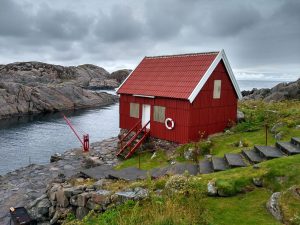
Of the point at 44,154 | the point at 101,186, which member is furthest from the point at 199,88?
the point at 44,154

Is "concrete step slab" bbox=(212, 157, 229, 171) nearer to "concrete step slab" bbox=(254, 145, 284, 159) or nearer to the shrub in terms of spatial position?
"concrete step slab" bbox=(254, 145, 284, 159)

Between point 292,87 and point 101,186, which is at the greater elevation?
point 292,87

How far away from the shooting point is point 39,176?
23.9 metres

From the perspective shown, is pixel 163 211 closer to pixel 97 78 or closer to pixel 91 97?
pixel 91 97

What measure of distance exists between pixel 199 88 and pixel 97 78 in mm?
143991

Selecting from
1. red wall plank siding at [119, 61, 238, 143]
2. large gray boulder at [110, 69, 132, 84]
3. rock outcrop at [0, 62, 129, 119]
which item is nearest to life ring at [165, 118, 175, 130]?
red wall plank siding at [119, 61, 238, 143]

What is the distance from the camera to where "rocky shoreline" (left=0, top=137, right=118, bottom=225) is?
19.3 m

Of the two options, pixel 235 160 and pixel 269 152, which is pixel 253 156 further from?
pixel 235 160

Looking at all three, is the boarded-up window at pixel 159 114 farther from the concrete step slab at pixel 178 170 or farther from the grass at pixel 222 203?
the grass at pixel 222 203

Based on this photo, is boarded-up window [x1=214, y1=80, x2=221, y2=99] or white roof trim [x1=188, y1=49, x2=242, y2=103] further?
boarded-up window [x1=214, y1=80, x2=221, y2=99]

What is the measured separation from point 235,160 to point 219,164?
0.72 metres

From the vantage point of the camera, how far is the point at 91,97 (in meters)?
86.3

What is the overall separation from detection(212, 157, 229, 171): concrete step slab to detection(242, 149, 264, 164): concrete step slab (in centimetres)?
99

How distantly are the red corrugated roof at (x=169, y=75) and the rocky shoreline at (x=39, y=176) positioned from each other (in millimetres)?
5506
